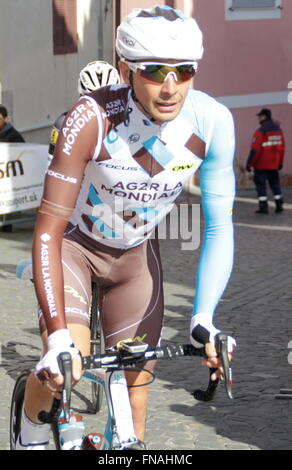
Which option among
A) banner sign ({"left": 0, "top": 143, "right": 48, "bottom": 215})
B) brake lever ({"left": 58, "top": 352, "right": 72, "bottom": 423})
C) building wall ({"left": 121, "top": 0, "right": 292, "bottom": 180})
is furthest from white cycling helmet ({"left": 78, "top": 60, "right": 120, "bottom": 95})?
building wall ({"left": 121, "top": 0, "right": 292, "bottom": 180})

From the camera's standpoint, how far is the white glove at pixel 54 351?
3609 millimetres

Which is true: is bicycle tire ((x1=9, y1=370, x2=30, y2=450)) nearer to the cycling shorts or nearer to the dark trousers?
the cycling shorts

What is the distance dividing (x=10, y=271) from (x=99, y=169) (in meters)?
9.04

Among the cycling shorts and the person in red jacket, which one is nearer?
the cycling shorts

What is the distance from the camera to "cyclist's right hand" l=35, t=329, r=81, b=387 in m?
3.60

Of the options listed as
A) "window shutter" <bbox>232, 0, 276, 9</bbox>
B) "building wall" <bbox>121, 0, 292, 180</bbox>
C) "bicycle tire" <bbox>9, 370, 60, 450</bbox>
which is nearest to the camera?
"bicycle tire" <bbox>9, 370, 60, 450</bbox>

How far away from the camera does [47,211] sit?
4.05 m

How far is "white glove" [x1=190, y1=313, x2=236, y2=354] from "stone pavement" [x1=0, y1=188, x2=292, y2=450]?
7.60 feet

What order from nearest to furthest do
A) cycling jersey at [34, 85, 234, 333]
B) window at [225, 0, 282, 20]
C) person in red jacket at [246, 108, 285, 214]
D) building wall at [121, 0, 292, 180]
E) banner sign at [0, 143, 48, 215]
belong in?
cycling jersey at [34, 85, 234, 333] → banner sign at [0, 143, 48, 215] → person in red jacket at [246, 108, 285, 214] → building wall at [121, 0, 292, 180] → window at [225, 0, 282, 20]

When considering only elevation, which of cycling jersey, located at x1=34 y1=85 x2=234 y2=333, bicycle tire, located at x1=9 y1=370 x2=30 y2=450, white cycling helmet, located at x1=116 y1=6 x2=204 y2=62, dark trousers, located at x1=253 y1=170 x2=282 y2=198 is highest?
white cycling helmet, located at x1=116 y1=6 x2=204 y2=62

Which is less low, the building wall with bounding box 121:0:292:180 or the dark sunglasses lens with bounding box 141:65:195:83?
the dark sunglasses lens with bounding box 141:65:195:83

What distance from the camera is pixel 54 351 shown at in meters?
3.65
